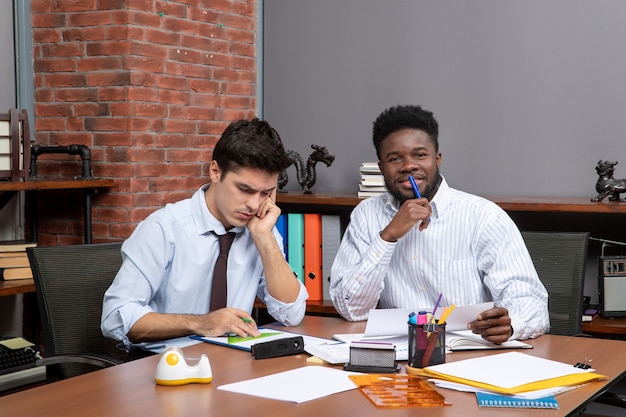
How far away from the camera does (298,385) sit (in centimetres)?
173

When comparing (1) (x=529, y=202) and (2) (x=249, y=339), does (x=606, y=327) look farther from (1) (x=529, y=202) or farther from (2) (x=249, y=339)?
(2) (x=249, y=339)

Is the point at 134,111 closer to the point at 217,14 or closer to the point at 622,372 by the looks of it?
the point at 217,14

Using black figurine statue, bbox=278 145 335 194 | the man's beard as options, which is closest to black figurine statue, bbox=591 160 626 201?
the man's beard

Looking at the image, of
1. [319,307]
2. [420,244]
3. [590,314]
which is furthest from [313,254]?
[590,314]

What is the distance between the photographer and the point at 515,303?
7.92 ft

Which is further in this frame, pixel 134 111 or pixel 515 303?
pixel 134 111

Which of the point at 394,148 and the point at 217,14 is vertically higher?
the point at 217,14

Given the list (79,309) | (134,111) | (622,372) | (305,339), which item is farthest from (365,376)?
(134,111)

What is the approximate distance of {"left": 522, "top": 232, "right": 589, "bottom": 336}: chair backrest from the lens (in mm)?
2742

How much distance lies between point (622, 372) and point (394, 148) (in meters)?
1.14

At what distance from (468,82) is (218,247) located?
1.70m

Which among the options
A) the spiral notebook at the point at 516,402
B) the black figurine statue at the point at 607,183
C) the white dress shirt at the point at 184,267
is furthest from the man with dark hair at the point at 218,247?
the black figurine statue at the point at 607,183

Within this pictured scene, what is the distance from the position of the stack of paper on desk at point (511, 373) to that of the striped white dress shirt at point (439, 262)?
0.62m

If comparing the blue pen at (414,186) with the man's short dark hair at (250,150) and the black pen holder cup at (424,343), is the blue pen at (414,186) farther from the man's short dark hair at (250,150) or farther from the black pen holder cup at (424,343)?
the black pen holder cup at (424,343)
